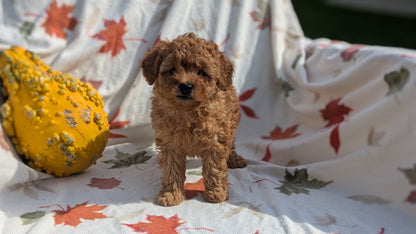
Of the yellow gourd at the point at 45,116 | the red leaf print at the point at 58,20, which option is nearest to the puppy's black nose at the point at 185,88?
the yellow gourd at the point at 45,116

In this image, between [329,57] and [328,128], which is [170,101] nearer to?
[328,128]

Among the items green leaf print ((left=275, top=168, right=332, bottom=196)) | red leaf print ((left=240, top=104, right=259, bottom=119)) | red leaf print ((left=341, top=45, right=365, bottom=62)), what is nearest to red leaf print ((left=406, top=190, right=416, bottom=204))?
green leaf print ((left=275, top=168, right=332, bottom=196))

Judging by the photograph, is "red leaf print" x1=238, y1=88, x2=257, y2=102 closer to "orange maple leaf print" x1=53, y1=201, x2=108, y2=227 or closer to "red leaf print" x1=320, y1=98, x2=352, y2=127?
"red leaf print" x1=320, y1=98, x2=352, y2=127

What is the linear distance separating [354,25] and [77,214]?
7562 millimetres

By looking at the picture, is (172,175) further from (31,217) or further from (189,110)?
(31,217)

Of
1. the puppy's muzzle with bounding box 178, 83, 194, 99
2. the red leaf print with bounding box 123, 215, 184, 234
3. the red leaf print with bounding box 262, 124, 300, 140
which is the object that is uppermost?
the puppy's muzzle with bounding box 178, 83, 194, 99

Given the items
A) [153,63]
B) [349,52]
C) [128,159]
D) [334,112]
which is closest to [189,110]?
[153,63]

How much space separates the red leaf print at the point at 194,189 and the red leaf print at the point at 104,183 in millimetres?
508

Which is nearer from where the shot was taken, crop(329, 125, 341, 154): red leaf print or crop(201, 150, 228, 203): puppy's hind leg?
crop(201, 150, 228, 203): puppy's hind leg

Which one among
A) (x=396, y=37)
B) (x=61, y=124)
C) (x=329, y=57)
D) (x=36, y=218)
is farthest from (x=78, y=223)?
(x=396, y=37)

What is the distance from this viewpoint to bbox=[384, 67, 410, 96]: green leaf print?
2660 mm

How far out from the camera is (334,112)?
325 centimetres

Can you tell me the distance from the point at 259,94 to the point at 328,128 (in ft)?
3.01

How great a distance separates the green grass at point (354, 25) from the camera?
7637 millimetres
